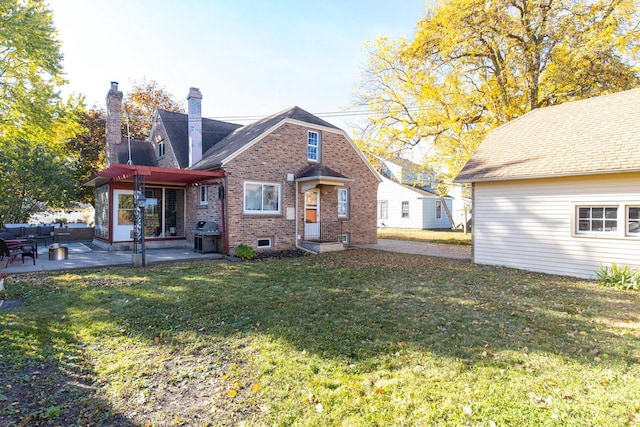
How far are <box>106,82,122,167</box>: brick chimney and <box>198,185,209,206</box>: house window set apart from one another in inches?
222

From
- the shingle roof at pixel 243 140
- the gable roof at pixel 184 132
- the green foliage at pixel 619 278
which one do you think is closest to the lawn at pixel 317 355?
the green foliage at pixel 619 278

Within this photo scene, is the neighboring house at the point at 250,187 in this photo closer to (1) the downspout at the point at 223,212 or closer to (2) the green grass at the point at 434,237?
(1) the downspout at the point at 223,212

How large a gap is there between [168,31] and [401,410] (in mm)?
16362

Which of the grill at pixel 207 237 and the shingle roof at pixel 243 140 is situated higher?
the shingle roof at pixel 243 140

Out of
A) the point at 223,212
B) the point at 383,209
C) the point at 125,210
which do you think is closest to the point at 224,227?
the point at 223,212

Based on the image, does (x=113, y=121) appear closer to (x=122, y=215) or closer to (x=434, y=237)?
(x=122, y=215)

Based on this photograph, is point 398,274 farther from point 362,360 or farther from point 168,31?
point 168,31

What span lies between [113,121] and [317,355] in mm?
18126

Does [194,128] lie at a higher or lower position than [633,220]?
higher

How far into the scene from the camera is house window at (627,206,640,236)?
27.7 ft

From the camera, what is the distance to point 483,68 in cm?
1719

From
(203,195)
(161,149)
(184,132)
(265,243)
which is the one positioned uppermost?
(184,132)

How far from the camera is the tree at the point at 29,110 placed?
12266 millimetres

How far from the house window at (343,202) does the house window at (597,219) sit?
924 cm
